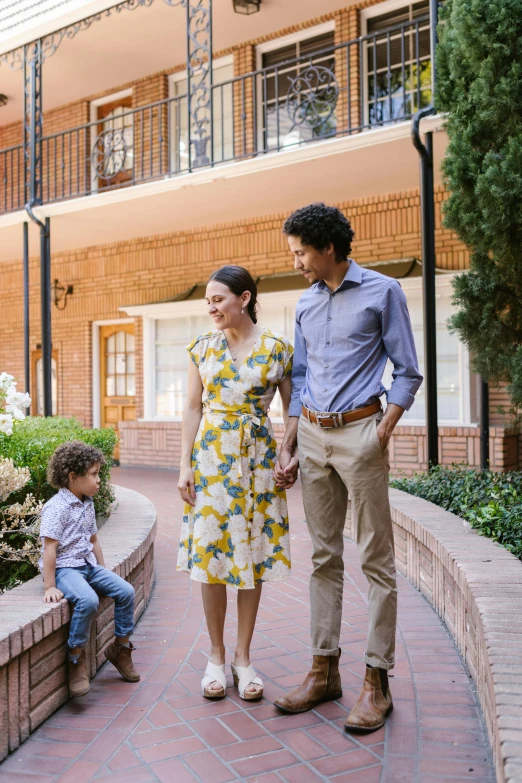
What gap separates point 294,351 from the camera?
303 cm

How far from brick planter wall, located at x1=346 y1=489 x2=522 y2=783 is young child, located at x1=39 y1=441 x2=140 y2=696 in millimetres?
1477

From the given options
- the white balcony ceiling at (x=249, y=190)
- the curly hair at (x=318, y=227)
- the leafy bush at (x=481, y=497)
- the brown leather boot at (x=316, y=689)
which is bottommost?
the brown leather boot at (x=316, y=689)

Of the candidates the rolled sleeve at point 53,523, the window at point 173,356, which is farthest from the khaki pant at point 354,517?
the window at point 173,356

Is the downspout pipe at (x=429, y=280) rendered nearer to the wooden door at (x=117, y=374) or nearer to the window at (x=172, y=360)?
the window at (x=172, y=360)

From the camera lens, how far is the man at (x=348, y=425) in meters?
2.70

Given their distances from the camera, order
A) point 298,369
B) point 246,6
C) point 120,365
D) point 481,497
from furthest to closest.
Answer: point 120,365 < point 246,6 < point 481,497 < point 298,369

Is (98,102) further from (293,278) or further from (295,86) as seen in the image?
(293,278)

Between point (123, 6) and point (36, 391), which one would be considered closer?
point (123, 6)

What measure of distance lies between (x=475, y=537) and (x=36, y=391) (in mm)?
11956

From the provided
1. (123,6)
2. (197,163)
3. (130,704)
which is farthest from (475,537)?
(123,6)

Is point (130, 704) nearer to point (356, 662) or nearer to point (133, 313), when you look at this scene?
point (356, 662)

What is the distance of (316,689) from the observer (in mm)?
2832

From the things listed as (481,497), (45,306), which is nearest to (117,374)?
(45,306)

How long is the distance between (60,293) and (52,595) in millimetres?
11251
